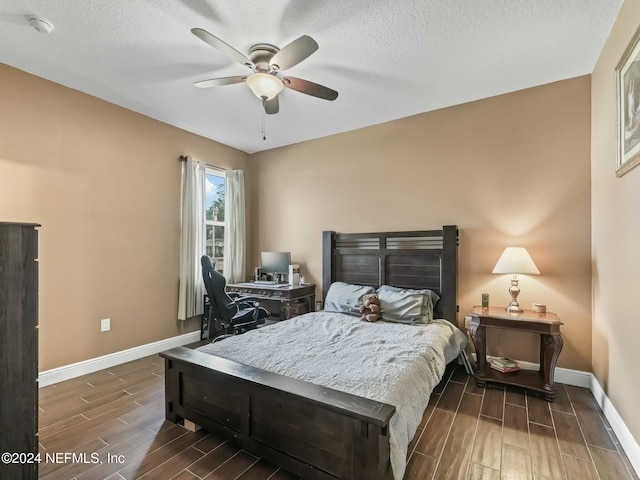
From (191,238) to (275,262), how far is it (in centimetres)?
117

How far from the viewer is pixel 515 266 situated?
271 cm

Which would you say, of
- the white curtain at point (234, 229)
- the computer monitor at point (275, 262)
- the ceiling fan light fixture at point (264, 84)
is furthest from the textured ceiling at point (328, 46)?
the computer monitor at point (275, 262)

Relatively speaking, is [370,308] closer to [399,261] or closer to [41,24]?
[399,261]

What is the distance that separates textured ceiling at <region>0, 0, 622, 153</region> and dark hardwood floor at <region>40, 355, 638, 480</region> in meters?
2.81

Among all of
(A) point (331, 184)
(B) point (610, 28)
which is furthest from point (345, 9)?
(A) point (331, 184)

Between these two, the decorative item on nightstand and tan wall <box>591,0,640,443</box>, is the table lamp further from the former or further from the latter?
the decorative item on nightstand

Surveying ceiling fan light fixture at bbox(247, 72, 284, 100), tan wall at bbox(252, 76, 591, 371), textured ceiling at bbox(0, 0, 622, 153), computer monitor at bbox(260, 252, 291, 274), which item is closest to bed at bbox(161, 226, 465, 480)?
tan wall at bbox(252, 76, 591, 371)

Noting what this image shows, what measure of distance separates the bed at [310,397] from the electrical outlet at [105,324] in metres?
1.52

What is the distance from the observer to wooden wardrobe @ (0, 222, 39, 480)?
1.36 m

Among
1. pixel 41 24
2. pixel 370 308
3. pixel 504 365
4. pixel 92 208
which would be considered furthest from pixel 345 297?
pixel 41 24

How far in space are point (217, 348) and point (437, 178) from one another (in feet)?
9.32

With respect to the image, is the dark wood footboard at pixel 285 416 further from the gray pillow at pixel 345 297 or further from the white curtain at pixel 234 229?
the white curtain at pixel 234 229

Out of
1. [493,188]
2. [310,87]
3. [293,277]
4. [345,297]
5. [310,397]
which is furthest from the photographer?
[293,277]

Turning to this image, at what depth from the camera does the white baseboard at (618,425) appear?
1.76 meters
